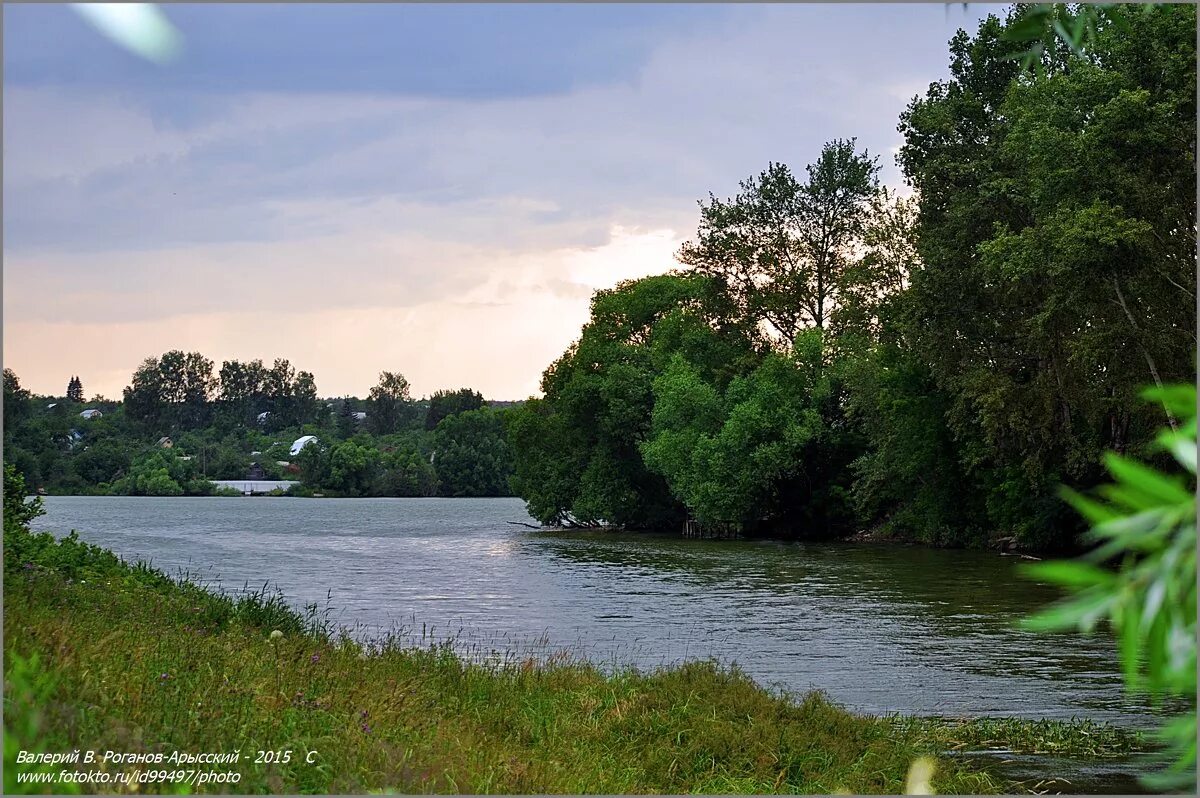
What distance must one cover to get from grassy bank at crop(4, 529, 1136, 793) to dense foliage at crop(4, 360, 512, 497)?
85.2 m

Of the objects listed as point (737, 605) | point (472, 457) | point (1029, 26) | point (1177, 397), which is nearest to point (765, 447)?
point (737, 605)

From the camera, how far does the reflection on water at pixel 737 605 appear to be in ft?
55.0

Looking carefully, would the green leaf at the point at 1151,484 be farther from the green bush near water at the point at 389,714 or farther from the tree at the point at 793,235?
the tree at the point at 793,235

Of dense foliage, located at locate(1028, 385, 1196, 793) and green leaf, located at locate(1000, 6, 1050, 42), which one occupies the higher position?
green leaf, located at locate(1000, 6, 1050, 42)

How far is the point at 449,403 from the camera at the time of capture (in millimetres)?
179875

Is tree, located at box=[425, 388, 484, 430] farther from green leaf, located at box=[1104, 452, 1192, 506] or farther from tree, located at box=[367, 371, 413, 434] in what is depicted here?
green leaf, located at box=[1104, 452, 1192, 506]

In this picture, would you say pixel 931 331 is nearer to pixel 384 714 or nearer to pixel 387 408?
pixel 384 714

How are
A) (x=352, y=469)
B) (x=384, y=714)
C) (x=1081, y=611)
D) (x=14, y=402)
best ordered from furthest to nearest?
(x=352, y=469) < (x=14, y=402) < (x=384, y=714) < (x=1081, y=611)

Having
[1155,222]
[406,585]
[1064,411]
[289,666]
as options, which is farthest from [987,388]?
[289,666]

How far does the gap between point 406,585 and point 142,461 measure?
111 m

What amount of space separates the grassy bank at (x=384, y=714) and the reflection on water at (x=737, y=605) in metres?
3.41

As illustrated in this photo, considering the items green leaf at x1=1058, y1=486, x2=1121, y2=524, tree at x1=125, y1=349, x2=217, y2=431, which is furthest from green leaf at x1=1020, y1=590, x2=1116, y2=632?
tree at x1=125, y1=349, x2=217, y2=431

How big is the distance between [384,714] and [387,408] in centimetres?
18455

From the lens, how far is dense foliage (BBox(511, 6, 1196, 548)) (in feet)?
98.4
